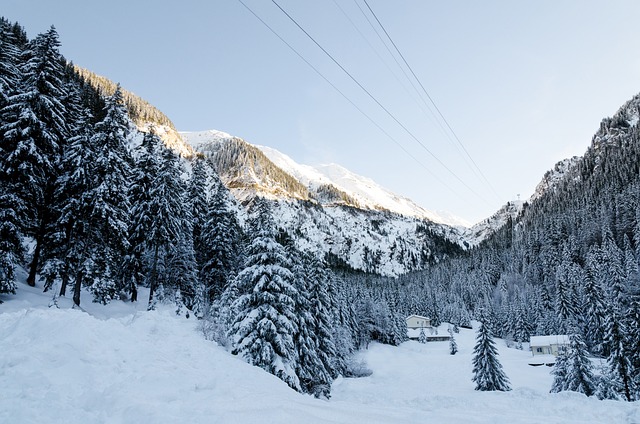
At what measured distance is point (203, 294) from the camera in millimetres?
38594

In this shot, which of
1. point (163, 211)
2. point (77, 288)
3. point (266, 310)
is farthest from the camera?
point (163, 211)

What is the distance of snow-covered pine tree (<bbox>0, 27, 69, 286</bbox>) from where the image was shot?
2048 centimetres

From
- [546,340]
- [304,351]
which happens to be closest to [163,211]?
[304,351]

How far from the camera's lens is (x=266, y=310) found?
22.0m

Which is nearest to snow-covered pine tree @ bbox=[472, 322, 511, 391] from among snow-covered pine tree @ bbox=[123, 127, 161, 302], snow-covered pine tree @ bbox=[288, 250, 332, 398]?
snow-covered pine tree @ bbox=[288, 250, 332, 398]

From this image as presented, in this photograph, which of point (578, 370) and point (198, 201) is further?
point (198, 201)

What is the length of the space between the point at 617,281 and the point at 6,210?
71.8m

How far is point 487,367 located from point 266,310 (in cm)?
2910

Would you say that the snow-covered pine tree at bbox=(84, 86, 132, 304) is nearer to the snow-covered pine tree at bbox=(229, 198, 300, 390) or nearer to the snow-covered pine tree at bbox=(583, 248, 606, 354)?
the snow-covered pine tree at bbox=(229, 198, 300, 390)

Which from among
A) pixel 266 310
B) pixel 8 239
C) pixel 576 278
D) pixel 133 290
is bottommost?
pixel 133 290

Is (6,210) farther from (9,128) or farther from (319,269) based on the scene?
(319,269)

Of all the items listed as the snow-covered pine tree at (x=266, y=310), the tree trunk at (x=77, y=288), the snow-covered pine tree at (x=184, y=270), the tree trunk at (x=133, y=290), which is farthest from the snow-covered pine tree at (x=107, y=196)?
the snow-covered pine tree at (x=184, y=270)

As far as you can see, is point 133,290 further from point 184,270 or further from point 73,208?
point 73,208

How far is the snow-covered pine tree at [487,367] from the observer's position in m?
37.7
